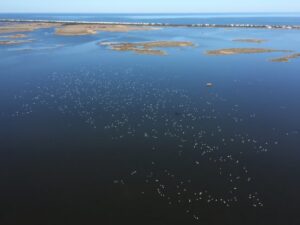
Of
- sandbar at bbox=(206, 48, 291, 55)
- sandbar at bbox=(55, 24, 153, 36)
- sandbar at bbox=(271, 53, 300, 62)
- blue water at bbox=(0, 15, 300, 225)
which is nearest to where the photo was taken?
blue water at bbox=(0, 15, 300, 225)

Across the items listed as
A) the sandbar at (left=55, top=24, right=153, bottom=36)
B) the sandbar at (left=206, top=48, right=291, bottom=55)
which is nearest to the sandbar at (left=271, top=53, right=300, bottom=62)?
the sandbar at (left=206, top=48, right=291, bottom=55)

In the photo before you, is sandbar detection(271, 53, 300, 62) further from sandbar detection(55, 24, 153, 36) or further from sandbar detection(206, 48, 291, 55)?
sandbar detection(55, 24, 153, 36)

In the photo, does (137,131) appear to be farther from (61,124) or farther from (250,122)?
(250,122)

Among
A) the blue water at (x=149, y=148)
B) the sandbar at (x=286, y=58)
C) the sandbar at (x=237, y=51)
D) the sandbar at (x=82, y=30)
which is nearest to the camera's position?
the blue water at (x=149, y=148)

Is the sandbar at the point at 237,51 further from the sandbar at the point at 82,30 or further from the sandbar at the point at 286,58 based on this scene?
the sandbar at the point at 82,30

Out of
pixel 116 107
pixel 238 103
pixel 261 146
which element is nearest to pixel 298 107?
pixel 238 103

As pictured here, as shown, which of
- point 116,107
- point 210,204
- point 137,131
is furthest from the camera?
point 116,107

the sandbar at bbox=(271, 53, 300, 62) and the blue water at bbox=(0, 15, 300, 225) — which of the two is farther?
the sandbar at bbox=(271, 53, 300, 62)

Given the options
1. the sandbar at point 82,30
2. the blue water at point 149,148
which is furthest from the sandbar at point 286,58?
the sandbar at point 82,30
